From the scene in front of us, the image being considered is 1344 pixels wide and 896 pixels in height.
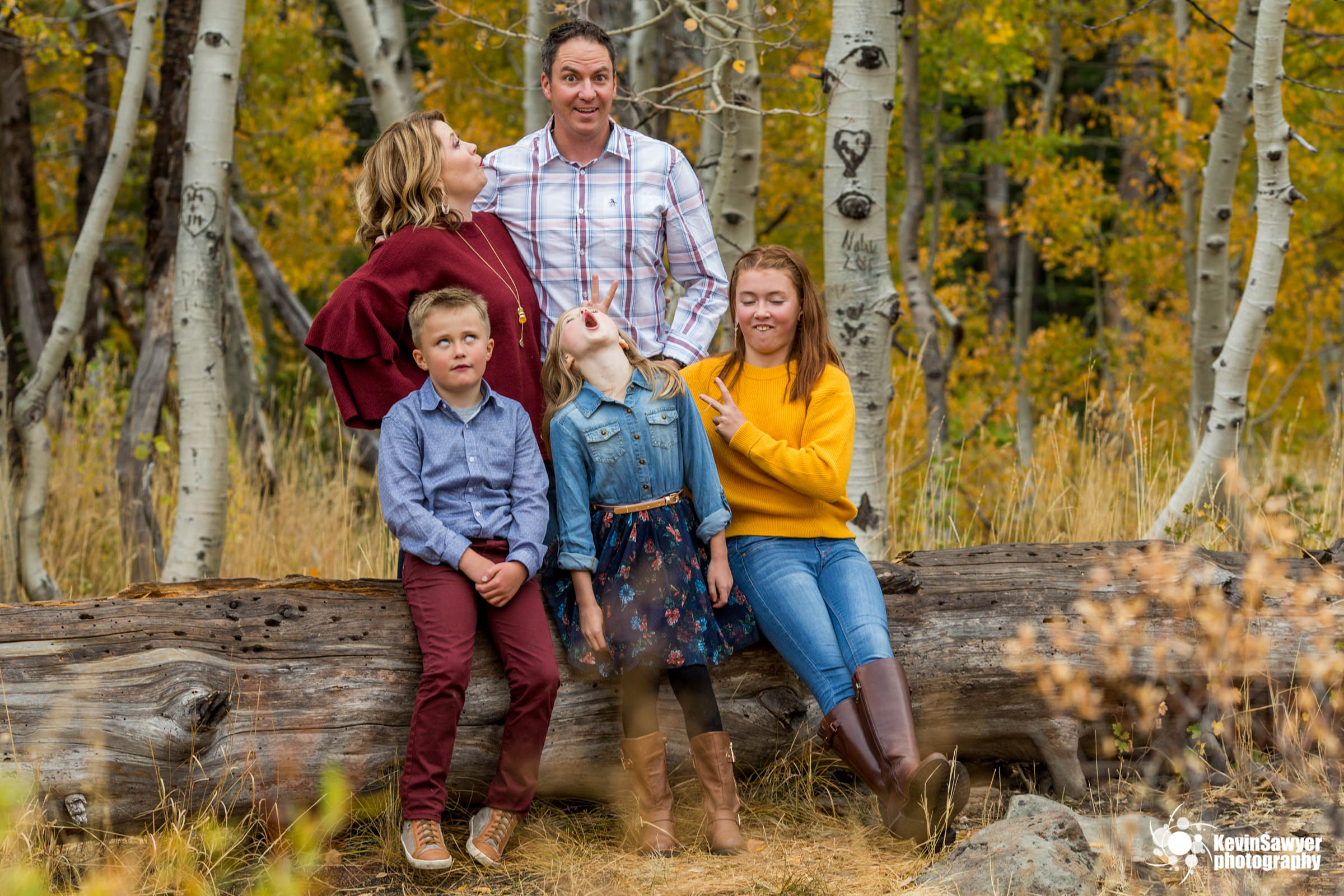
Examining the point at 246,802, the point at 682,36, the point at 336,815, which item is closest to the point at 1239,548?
the point at 246,802

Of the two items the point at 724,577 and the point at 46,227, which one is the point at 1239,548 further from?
the point at 46,227

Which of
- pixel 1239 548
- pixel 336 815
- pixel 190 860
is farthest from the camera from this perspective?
pixel 1239 548

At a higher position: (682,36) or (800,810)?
(682,36)

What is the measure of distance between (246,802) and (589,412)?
1.36 metres

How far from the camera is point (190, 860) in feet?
8.77

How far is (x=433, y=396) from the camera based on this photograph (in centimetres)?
297

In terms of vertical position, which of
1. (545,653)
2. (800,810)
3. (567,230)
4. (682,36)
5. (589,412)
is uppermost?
(682,36)

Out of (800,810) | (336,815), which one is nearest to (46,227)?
(800,810)

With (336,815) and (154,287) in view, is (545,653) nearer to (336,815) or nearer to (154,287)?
(336,815)

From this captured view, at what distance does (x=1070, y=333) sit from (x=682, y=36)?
16.7 feet

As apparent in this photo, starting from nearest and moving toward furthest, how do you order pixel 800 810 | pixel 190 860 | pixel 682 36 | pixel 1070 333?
pixel 190 860
pixel 800 810
pixel 682 36
pixel 1070 333

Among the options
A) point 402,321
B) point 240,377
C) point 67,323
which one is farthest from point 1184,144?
point 67,323

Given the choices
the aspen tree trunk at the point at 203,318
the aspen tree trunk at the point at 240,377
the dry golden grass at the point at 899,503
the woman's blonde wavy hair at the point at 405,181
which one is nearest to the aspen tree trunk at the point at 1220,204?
the dry golden grass at the point at 899,503

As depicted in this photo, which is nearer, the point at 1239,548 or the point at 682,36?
the point at 1239,548
